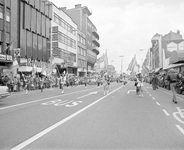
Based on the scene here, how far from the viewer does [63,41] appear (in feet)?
159

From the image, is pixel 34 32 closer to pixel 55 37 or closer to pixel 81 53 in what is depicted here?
pixel 55 37

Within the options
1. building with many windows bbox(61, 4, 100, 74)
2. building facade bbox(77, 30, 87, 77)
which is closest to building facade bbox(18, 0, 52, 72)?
building facade bbox(77, 30, 87, 77)

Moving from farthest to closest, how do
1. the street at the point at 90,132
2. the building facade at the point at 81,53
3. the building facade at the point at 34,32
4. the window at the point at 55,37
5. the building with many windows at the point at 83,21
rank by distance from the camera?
the building with many windows at the point at 83,21
the building facade at the point at 81,53
the window at the point at 55,37
the building facade at the point at 34,32
the street at the point at 90,132

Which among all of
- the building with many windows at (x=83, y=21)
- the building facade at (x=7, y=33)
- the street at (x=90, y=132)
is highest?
the building with many windows at (x=83, y=21)

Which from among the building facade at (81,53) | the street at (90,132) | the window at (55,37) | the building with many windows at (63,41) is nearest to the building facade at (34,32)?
the window at (55,37)

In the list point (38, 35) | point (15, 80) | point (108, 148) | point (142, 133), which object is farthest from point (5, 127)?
point (38, 35)

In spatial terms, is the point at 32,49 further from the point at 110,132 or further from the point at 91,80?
the point at 110,132

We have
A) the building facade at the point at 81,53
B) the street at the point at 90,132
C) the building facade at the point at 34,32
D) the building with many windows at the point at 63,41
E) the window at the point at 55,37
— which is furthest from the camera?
the building facade at the point at 81,53

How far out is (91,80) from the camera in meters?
50.2

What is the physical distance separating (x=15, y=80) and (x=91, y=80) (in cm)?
2897

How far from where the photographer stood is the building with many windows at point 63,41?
4472 cm

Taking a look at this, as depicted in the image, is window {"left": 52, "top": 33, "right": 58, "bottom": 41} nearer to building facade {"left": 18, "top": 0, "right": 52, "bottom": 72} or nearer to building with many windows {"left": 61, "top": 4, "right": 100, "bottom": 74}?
building facade {"left": 18, "top": 0, "right": 52, "bottom": 72}

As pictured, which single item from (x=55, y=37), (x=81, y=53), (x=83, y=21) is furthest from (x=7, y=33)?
(x=83, y=21)

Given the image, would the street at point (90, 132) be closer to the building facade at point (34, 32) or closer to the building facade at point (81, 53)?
the building facade at point (34, 32)
